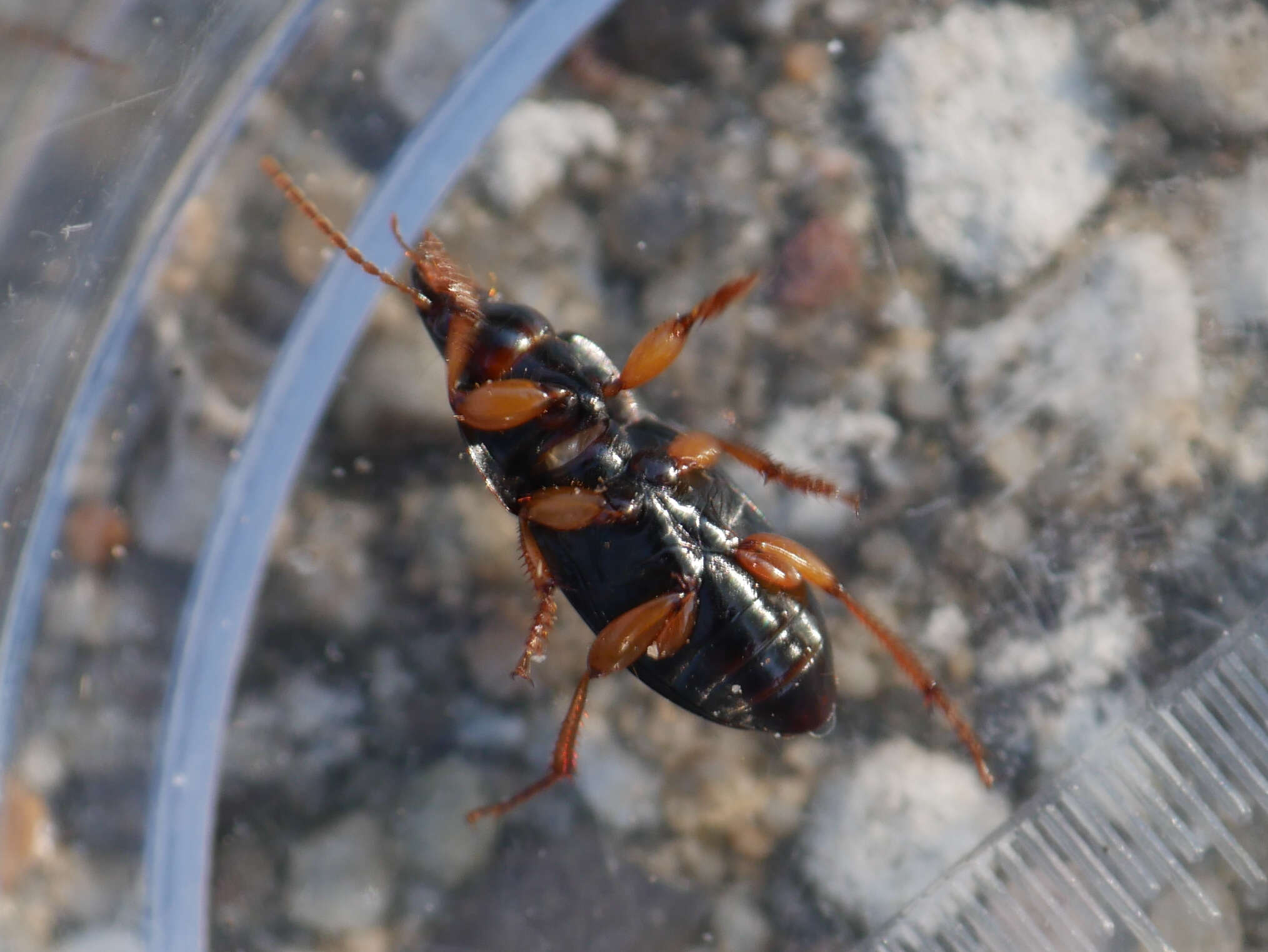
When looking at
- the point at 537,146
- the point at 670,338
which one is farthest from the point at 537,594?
the point at 537,146

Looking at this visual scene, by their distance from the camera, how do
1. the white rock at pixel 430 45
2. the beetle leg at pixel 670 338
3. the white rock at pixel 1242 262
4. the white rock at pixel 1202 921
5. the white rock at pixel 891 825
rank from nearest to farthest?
the beetle leg at pixel 670 338 < the white rock at pixel 1202 921 < the white rock at pixel 891 825 < the white rock at pixel 1242 262 < the white rock at pixel 430 45

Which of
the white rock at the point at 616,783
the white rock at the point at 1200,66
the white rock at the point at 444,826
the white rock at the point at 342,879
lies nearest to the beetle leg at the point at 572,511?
the white rock at the point at 616,783

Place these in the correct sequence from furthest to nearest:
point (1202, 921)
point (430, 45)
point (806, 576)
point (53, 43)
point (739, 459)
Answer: point (430, 45), point (53, 43), point (1202, 921), point (739, 459), point (806, 576)

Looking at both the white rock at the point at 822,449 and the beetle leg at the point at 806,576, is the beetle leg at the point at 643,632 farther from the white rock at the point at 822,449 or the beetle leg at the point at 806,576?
the white rock at the point at 822,449

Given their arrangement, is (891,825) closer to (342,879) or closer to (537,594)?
(537,594)

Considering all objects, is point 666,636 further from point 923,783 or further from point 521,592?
point 923,783

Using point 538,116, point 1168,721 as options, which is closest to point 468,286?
point 538,116

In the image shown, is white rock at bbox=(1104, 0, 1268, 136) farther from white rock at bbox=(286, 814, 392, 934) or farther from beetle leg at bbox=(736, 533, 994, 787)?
white rock at bbox=(286, 814, 392, 934)
